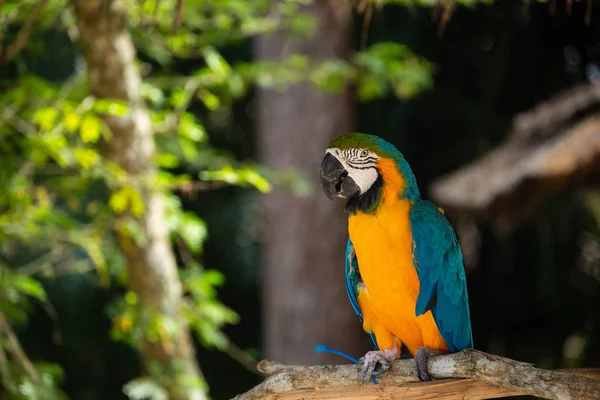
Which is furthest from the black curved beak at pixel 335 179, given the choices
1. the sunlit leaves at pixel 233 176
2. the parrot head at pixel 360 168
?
the sunlit leaves at pixel 233 176

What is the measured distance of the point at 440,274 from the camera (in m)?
1.66

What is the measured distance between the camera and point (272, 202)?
4.14m

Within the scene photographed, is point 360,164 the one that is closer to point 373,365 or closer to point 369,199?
point 369,199

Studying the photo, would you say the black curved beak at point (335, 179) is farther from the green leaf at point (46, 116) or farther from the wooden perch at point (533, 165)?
the wooden perch at point (533, 165)

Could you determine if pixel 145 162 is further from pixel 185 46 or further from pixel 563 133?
pixel 563 133

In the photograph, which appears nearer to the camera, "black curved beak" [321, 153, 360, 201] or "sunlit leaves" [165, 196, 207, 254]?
"black curved beak" [321, 153, 360, 201]

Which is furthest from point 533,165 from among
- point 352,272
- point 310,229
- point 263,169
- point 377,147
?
point 377,147

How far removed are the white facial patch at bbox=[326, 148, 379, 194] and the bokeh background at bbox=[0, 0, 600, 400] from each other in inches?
30.3

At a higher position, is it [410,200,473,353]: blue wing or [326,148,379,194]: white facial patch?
[326,148,379,194]: white facial patch

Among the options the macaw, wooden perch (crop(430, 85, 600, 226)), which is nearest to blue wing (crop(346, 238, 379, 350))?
the macaw

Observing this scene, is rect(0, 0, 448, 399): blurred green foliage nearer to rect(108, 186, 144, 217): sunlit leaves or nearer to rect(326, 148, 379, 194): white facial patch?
rect(108, 186, 144, 217): sunlit leaves

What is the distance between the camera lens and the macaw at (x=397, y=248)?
157 centimetres

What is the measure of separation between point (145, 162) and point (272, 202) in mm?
1281

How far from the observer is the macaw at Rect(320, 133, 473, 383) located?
5.16 ft
